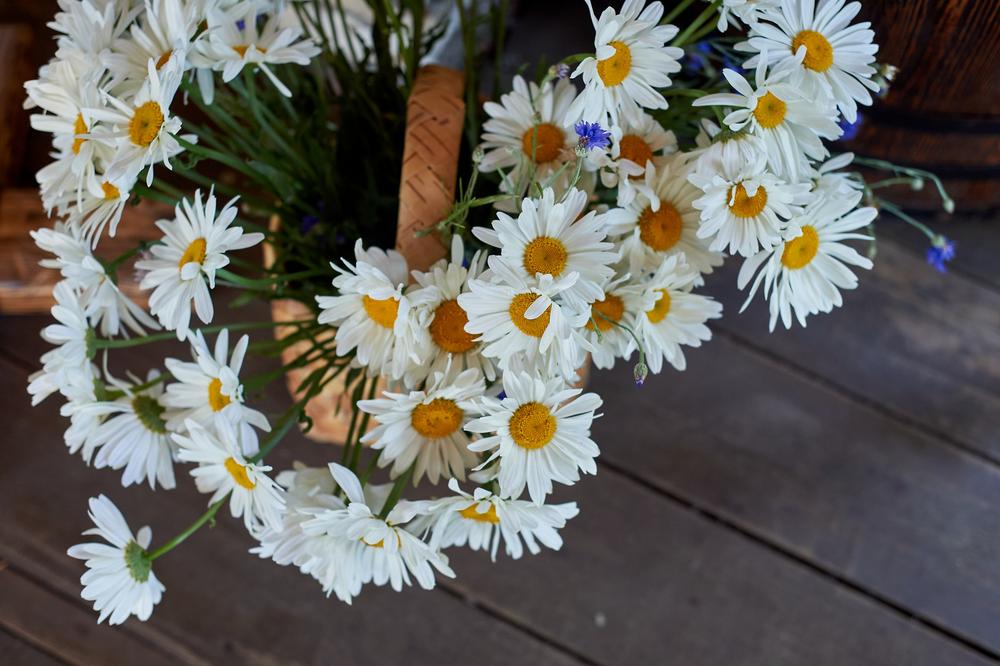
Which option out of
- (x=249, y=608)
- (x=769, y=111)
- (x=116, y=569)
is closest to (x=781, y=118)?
(x=769, y=111)

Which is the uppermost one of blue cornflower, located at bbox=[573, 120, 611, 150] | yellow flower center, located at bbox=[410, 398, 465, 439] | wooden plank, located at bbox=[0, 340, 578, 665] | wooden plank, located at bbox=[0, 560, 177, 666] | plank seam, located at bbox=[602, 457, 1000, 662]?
blue cornflower, located at bbox=[573, 120, 611, 150]

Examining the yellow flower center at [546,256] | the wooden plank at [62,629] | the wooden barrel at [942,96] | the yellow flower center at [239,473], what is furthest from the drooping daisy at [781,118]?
the wooden plank at [62,629]

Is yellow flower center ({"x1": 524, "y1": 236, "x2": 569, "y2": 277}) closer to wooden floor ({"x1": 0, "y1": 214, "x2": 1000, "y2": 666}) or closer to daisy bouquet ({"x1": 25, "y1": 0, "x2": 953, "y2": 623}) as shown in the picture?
daisy bouquet ({"x1": 25, "y1": 0, "x2": 953, "y2": 623})

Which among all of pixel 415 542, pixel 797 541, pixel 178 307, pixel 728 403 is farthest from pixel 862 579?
pixel 178 307

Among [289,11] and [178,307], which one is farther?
[289,11]

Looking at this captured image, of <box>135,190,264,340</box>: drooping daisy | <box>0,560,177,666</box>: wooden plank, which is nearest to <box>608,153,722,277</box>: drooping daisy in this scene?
<box>135,190,264,340</box>: drooping daisy

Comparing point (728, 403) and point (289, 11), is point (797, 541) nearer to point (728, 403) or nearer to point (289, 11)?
point (728, 403)
